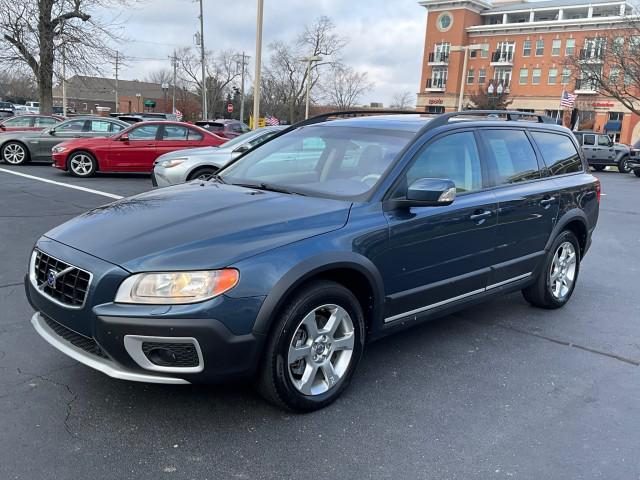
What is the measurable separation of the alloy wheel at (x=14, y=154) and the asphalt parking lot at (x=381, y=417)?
12.7m

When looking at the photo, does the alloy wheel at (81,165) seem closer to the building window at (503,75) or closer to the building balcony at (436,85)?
the building window at (503,75)

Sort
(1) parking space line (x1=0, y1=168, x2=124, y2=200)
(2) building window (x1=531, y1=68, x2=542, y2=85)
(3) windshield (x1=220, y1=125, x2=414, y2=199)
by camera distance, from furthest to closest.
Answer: (2) building window (x1=531, y1=68, x2=542, y2=85)
(1) parking space line (x1=0, y1=168, x2=124, y2=200)
(3) windshield (x1=220, y1=125, x2=414, y2=199)

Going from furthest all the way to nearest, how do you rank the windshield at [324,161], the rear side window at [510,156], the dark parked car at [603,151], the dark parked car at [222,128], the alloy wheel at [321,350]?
the dark parked car at [603,151]
the dark parked car at [222,128]
the rear side window at [510,156]
the windshield at [324,161]
the alloy wheel at [321,350]

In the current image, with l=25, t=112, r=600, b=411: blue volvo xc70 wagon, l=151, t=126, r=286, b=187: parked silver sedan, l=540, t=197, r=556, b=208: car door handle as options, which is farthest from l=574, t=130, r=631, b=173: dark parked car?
l=25, t=112, r=600, b=411: blue volvo xc70 wagon

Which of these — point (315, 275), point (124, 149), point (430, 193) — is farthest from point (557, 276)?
point (124, 149)

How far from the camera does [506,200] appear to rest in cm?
446

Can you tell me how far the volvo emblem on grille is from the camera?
3100mm

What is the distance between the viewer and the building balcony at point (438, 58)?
7500 cm

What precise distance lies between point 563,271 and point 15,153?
15.1 metres

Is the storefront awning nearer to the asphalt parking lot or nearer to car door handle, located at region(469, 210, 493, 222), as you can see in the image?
the asphalt parking lot

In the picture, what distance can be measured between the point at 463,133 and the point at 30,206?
25.2ft

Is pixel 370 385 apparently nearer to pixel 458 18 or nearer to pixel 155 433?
pixel 155 433

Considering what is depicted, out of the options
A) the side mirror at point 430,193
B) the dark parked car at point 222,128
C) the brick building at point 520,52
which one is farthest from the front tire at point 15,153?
the brick building at point 520,52

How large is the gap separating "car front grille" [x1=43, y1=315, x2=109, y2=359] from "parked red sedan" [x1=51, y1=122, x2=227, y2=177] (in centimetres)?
1107
